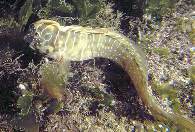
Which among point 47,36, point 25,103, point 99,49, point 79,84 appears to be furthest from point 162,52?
point 25,103

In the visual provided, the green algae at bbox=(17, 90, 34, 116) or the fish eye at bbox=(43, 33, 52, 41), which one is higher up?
the fish eye at bbox=(43, 33, 52, 41)

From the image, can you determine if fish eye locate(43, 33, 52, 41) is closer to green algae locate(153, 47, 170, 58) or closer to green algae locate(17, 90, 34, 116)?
green algae locate(17, 90, 34, 116)

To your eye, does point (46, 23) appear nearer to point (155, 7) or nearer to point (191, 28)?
point (155, 7)

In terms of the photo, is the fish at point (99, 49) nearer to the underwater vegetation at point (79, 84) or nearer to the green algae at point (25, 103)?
the underwater vegetation at point (79, 84)

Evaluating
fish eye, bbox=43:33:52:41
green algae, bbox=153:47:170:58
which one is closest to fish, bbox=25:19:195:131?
fish eye, bbox=43:33:52:41

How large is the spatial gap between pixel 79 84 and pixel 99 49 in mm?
655

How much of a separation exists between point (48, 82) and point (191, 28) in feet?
11.0

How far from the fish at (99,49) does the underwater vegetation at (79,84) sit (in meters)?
0.02

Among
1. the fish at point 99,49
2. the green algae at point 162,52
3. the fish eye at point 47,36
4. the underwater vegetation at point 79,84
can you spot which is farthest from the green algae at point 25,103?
the green algae at point 162,52

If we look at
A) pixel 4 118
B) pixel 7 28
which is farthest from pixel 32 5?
pixel 4 118

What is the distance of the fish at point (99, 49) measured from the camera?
4.65 m

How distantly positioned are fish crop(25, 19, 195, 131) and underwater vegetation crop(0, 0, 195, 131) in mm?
16

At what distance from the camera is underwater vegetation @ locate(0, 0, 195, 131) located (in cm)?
463

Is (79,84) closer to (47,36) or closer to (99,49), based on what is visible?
(99,49)
